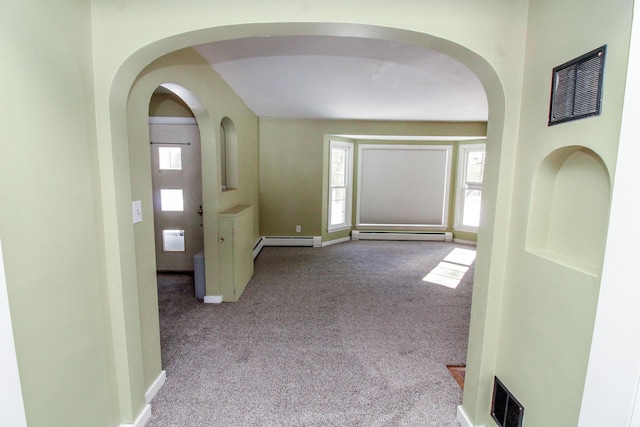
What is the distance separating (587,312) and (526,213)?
0.46 metres

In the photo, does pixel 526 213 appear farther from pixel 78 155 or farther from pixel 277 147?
pixel 277 147

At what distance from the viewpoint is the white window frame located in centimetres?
584

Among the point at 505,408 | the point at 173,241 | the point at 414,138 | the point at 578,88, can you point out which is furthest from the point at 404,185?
the point at 578,88

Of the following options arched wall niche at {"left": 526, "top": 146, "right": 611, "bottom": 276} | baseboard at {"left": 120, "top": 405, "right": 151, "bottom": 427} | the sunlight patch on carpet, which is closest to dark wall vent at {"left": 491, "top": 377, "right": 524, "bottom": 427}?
arched wall niche at {"left": 526, "top": 146, "right": 611, "bottom": 276}

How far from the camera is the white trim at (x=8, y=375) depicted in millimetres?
935

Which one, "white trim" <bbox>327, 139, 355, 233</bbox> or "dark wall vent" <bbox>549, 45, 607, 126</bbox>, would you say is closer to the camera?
"dark wall vent" <bbox>549, 45, 607, 126</bbox>

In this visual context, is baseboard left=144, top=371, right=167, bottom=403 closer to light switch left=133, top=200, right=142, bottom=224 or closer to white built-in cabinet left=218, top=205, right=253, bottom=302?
light switch left=133, top=200, right=142, bottom=224

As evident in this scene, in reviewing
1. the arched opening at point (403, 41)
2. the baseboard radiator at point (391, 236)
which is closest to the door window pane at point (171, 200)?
the arched opening at point (403, 41)

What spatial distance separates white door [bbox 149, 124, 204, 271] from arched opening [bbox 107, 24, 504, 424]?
2.28 meters

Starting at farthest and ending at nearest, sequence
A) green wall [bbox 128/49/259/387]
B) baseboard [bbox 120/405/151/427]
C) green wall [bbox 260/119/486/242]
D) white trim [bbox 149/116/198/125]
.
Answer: green wall [bbox 260/119/486/242]
white trim [bbox 149/116/198/125]
green wall [bbox 128/49/259/387]
baseboard [bbox 120/405/151/427]

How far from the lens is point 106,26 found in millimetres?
1337

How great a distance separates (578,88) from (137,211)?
7.07ft

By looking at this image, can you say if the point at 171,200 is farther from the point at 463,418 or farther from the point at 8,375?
the point at 463,418

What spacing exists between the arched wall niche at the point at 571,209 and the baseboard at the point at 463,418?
105 cm
